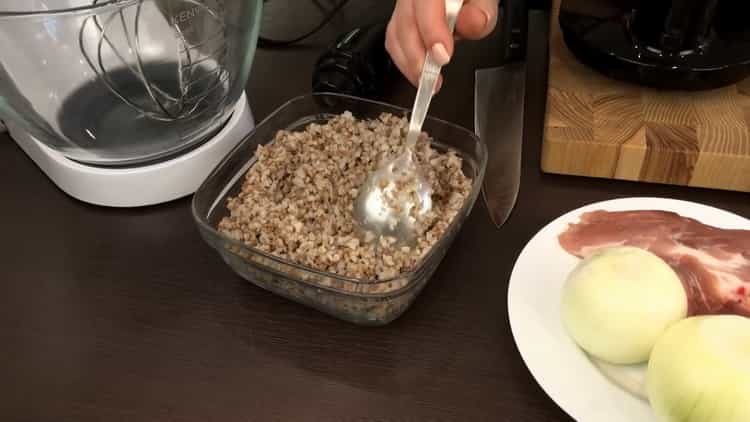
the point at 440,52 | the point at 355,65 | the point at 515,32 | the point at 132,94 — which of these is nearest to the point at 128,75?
the point at 132,94

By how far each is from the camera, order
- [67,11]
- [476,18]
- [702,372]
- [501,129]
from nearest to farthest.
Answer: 1. [702,372]
2. [67,11]
3. [476,18]
4. [501,129]

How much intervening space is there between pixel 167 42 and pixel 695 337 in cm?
58

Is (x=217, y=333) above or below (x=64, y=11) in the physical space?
below

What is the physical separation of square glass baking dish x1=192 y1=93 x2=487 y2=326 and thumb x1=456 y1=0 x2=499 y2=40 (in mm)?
90

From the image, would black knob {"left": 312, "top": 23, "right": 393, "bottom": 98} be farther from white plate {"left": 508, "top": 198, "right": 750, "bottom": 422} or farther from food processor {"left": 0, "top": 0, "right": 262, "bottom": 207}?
white plate {"left": 508, "top": 198, "right": 750, "bottom": 422}

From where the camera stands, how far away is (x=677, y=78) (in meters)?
0.67

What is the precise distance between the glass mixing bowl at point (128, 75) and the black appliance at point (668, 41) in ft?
1.19

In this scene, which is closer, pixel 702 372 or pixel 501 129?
pixel 702 372

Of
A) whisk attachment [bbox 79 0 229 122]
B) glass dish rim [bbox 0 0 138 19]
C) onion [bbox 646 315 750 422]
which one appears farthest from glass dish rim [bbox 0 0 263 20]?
onion [bbox 646 315 750 422]

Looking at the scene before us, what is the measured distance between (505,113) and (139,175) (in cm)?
39

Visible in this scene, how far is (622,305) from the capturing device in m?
0.44

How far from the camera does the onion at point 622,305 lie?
44 centimetres

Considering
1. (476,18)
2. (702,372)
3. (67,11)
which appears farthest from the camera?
(476,18)

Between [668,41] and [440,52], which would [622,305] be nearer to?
[440,52]
